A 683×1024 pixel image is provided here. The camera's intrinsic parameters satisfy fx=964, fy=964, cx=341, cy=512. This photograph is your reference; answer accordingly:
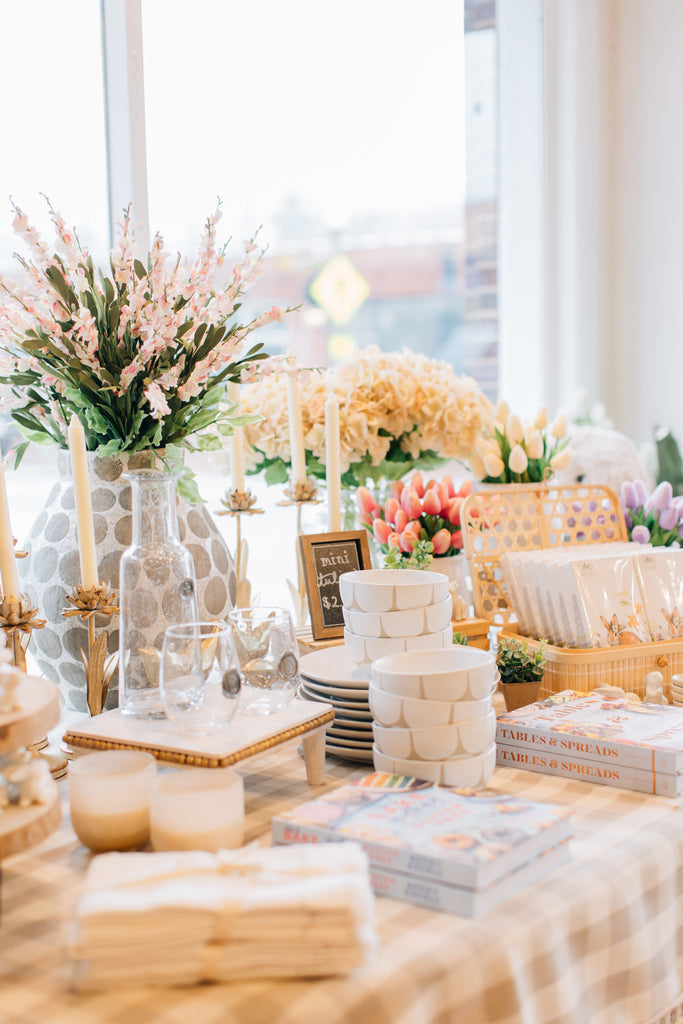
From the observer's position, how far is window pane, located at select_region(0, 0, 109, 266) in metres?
1.69

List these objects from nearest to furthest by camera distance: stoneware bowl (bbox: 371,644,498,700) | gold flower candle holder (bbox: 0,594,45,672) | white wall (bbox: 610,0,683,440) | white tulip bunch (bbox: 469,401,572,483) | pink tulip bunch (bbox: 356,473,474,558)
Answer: stoneware bowl (bbox: 371,644,498,700) → gold flower candle holder (bbox: 0,594,45,672) → pink tulip bunch (bbox: 356,473,474,558) → white tulip bunch (bbox: 469,401,572,483) → white wall (bbox: 610,0,683,440)

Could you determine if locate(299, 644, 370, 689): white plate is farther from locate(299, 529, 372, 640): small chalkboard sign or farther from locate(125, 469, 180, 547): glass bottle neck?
locate(125, 469, 180, 547): glass bottle neck

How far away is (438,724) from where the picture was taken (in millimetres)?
875

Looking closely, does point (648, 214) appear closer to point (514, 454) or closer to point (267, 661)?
point (514, 454)

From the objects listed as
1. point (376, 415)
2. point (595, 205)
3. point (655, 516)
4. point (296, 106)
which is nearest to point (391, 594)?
point (376, 415)

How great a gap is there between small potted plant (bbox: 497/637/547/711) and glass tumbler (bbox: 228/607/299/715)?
0.33m

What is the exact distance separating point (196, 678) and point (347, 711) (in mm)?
204

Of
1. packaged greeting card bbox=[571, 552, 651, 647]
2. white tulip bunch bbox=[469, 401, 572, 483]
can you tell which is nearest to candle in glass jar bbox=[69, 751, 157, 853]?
packaged greeting card bbox=[571, 552, 651, 647]

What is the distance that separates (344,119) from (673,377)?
4.41ft

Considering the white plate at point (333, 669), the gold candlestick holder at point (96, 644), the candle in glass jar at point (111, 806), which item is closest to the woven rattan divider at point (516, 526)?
the white plate at point (333, 669)

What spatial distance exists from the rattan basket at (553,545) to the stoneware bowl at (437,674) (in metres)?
0.30

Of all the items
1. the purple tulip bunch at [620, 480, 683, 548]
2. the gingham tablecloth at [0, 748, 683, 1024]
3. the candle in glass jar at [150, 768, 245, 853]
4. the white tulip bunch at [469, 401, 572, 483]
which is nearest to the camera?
the gingham tablecloth at [0, 748, 683, 1024]

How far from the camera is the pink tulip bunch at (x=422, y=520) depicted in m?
1.34

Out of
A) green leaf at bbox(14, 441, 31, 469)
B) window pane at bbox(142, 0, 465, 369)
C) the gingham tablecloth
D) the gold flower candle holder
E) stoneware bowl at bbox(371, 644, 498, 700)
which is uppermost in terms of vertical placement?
window pane at bbox(142, 0, 465, 369)
